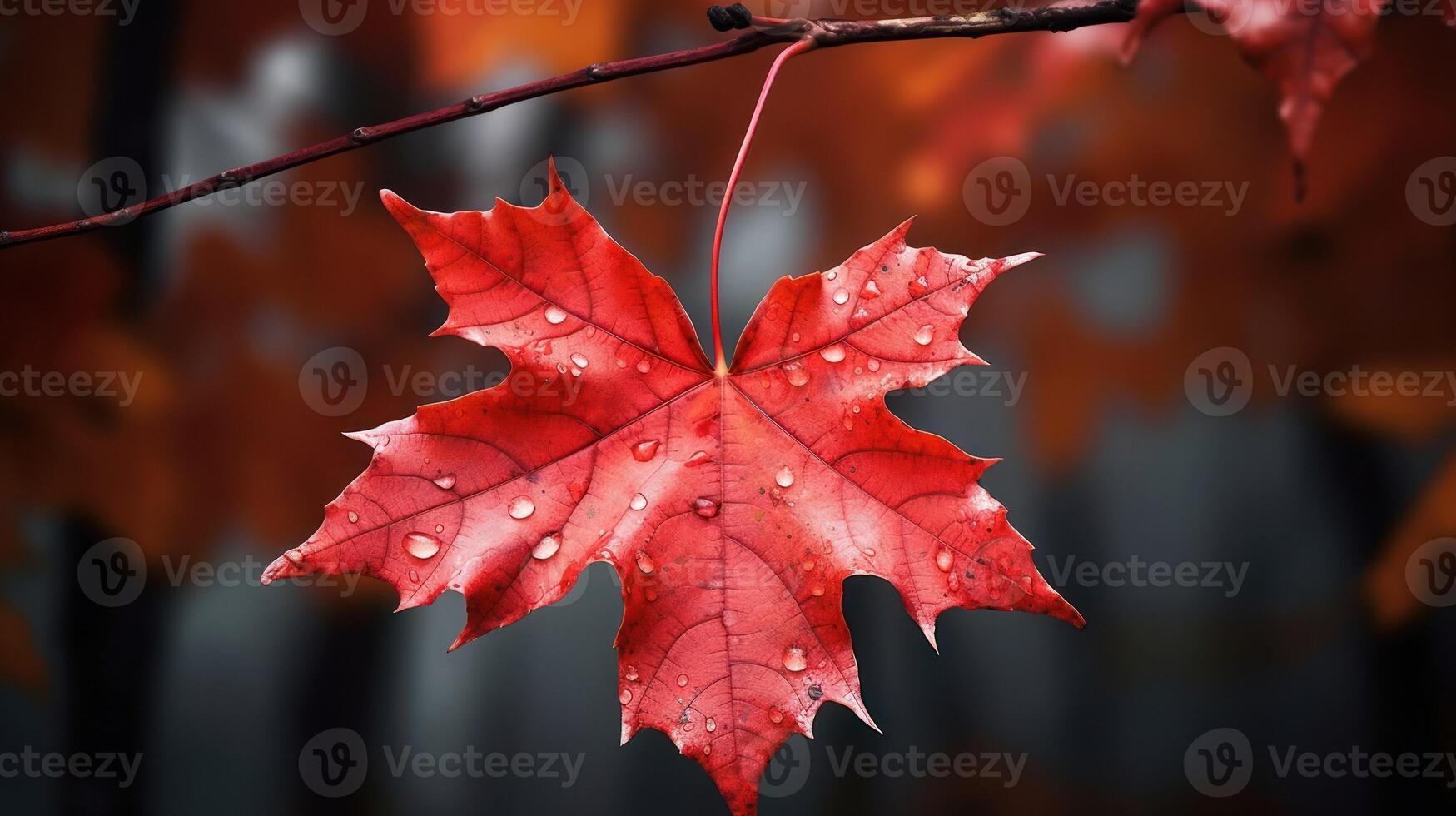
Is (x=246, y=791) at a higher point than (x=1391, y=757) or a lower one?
higher

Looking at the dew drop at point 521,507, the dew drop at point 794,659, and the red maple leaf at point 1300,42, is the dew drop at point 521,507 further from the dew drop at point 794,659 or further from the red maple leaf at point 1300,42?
the red maple leaf at point 1300,42

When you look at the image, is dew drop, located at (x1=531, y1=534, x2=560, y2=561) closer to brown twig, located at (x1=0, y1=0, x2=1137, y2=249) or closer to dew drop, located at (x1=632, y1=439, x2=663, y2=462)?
dew drop, located at (x1=632, y1=439, x2=663, y2=462)

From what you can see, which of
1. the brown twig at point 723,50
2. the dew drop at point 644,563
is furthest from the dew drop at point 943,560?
the brown twig at point 723,50

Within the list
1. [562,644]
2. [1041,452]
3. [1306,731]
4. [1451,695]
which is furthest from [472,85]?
[1451,695]

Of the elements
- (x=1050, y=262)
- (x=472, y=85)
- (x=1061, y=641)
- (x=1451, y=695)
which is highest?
(x=472, y=85)

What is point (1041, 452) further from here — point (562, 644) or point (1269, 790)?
point (562, 644)
